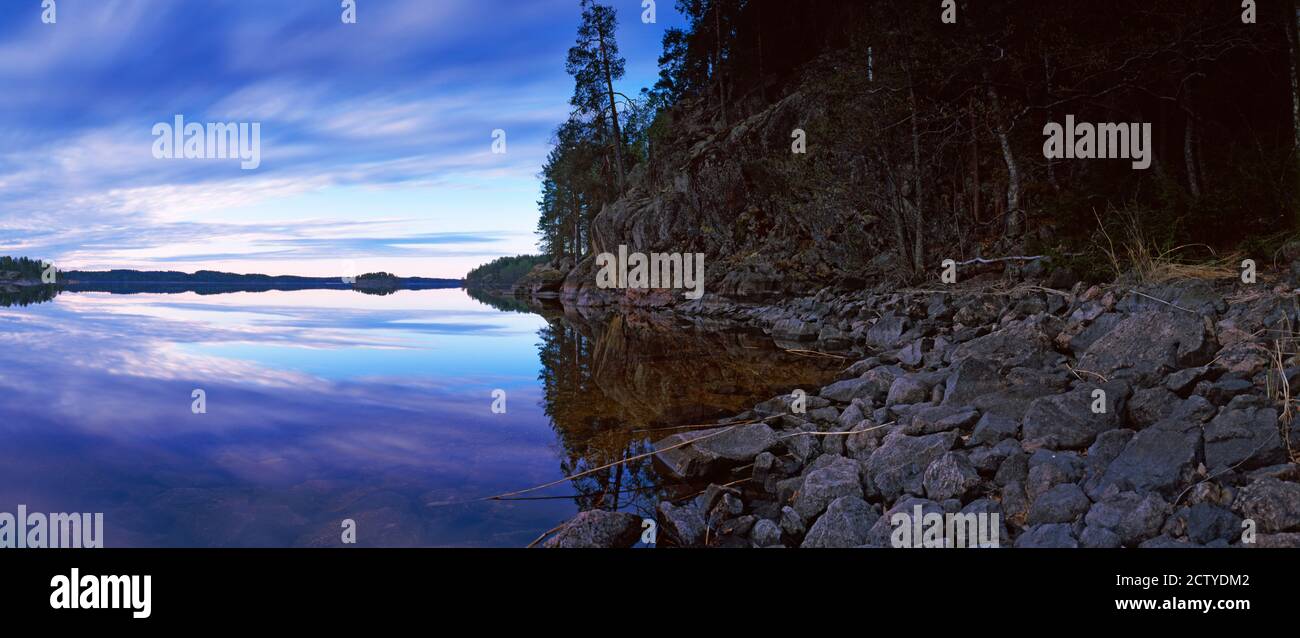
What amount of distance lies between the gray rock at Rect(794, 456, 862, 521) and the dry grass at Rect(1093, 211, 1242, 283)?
6.27m

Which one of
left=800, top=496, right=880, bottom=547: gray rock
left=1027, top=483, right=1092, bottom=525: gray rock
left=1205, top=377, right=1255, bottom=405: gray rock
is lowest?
left=800, top=496, right=880, bottom=547: gray rock

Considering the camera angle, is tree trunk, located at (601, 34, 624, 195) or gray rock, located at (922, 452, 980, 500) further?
tree trunk, located at (601, 34, 624, 195)

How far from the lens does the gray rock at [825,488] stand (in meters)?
5.21

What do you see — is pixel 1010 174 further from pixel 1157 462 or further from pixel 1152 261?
pixel 1157 462

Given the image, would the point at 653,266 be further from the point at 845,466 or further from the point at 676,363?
the point at 845,466

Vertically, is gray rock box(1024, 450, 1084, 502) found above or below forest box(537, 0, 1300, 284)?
below

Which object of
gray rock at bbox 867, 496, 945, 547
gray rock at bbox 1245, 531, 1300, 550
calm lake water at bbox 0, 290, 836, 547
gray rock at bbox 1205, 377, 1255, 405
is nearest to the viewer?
gray rock at bbox 1245, 531, 1300, 550

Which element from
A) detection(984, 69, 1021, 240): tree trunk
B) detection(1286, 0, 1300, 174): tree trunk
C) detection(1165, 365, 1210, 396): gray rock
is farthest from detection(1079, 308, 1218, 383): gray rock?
detection(984, 69, 1021, 240): tree trunk

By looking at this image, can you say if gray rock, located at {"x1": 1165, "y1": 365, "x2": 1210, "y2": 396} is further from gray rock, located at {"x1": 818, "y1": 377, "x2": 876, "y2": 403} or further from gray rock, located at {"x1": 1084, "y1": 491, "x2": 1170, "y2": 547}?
gray rock, located at {"x1": 818, "y1": 377, "x2": 876, "y2": 403}

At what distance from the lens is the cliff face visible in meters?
24.5

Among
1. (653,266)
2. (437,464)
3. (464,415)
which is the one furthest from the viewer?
(653,266)
